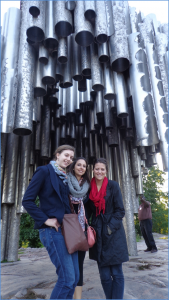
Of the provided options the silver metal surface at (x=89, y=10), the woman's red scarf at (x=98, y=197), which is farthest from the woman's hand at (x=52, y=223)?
the silver metal surface at (x=89, y=10)

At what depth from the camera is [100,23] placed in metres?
3.63

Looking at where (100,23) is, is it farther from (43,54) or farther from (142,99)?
(142,99)

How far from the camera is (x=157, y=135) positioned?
374 cm

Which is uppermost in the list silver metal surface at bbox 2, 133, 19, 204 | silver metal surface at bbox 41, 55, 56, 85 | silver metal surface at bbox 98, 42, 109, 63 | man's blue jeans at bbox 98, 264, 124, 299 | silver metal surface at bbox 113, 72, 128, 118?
silver metal surface at bbox 98, 42, 109, 63

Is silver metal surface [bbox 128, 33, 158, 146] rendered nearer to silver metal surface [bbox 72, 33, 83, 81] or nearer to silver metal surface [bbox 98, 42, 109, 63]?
silver metal surface [bbox 98, 42, 109, 63]

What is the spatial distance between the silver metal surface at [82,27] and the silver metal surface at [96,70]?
0.87 feet

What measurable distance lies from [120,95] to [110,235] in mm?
2529

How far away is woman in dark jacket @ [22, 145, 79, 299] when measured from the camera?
1834 mm

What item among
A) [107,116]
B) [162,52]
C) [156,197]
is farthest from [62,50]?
[156,197]

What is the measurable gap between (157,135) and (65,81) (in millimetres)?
2075

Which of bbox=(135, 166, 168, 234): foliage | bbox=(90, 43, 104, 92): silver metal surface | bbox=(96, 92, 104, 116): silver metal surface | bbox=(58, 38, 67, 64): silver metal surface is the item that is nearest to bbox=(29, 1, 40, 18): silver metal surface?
bbox=(58, 38, 67, 64): silver metal surface

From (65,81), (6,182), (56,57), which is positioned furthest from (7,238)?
(56,57)

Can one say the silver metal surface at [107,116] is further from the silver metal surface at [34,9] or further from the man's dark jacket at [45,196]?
the man's dark jacket at [45,196]

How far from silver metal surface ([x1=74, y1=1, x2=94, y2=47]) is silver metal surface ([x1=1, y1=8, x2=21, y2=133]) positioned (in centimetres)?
128
